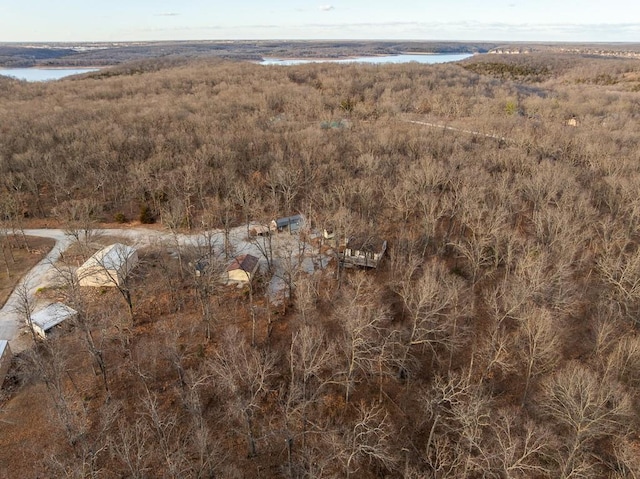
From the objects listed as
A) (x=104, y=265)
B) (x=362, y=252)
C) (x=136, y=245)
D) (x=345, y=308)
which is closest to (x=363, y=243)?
(x=362, y=252)

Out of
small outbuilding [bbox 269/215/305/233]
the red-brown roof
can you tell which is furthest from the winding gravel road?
the red-brown roof

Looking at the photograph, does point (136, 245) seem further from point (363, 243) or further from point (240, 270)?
point (363, 243)

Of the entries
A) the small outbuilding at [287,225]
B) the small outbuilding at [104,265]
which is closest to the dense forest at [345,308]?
the small outbuilding at [104,265]

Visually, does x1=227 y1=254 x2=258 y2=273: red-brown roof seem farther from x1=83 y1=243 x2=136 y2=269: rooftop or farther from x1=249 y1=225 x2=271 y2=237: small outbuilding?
x1=83 y1=243 x2=136 y2=269: rooftop

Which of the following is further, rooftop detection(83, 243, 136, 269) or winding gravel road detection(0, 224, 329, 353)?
rooftop detection(83, 243, 136, 269)

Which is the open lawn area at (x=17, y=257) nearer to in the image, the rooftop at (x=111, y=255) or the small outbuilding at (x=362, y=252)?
the rooftop at (x=111, y=255)

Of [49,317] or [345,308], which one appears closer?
[345,308]
